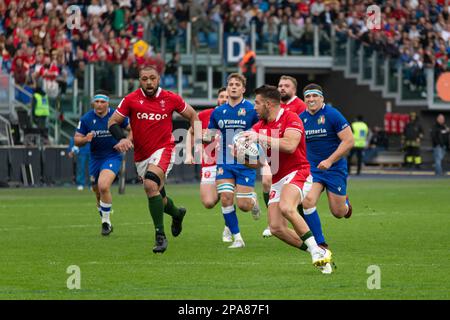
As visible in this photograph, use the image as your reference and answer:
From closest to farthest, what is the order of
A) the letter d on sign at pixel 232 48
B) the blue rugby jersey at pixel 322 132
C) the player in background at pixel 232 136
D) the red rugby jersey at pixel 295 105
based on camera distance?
the blue rugby jersey at pixel 322 132, the red rugby jersey at pixel 295 105, the player in background at pixel 232 136, the letter d on sign at pixel 232 48

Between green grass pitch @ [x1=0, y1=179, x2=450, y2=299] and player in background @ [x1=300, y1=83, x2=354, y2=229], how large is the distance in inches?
33.4

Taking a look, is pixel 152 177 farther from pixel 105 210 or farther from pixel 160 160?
pixel 105 210

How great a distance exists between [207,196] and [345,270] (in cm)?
506

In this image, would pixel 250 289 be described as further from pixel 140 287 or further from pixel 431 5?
pixel 431 5

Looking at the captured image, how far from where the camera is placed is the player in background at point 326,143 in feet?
56.3

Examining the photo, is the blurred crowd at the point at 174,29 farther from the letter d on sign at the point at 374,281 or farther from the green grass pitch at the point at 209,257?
the letter d on sign at the point at 374,281

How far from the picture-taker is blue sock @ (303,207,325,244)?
52.6 ft

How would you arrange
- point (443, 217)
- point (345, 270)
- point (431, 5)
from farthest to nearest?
1. point (431, 5)
2. point (443, 217)
3. point (345, 270)

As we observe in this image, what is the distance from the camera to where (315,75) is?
51125 millimetres

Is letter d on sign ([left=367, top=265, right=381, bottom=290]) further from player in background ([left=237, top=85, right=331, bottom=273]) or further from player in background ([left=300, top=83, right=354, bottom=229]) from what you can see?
player in background ([left=300, top=83, right=354, bottom=229])

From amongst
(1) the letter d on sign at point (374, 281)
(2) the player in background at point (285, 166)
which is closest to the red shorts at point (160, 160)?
(2) the player in background at point (285, 166)

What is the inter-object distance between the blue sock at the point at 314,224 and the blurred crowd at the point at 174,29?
21.7m
